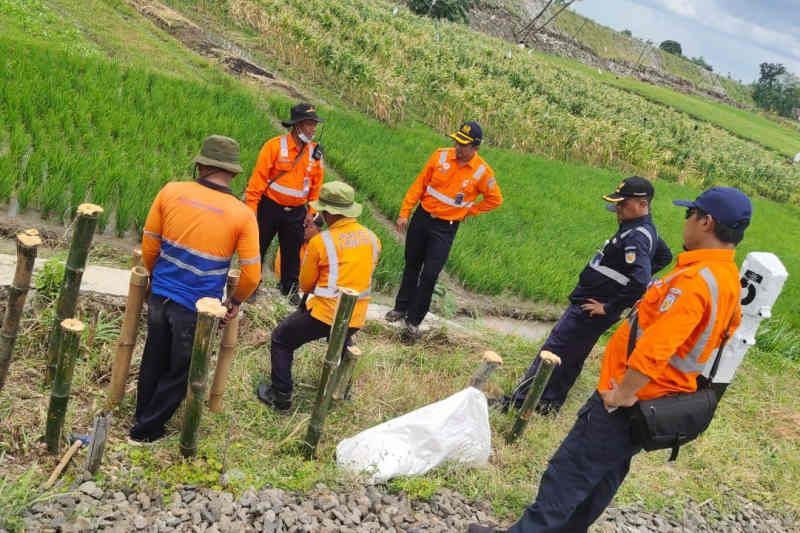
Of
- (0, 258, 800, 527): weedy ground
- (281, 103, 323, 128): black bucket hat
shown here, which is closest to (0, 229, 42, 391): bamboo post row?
(0, 258, 800, 527): weedy ground

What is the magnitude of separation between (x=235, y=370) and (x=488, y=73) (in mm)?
19172

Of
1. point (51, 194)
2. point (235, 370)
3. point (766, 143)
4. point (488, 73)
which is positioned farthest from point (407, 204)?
point (766, 143)

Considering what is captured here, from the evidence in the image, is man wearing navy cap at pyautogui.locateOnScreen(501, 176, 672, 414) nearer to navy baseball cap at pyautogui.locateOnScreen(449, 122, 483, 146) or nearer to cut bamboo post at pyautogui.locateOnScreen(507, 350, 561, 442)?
cut bamboo post at pyautogui.locateOnScreen(507, 350, 561, 442)

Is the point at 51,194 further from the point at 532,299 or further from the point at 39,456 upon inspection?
the point at 532,299

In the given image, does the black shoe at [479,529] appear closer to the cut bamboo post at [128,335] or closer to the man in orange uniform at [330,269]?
the man in orange uniform at [330,269]

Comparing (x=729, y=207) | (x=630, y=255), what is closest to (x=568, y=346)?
(x=630, y=255)

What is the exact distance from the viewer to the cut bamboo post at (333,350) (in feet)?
10.5

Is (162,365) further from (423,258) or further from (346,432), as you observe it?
(423,258)

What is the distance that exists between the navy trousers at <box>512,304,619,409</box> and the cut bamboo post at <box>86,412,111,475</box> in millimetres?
2897

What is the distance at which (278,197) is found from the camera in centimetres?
514

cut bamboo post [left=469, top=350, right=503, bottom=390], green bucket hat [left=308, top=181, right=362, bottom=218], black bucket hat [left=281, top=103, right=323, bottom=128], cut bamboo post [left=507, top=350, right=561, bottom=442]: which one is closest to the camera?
green bucket hat [left=308, top=181, right=362, bottom=218]

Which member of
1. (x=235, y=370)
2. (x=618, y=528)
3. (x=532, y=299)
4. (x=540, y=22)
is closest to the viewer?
(x=618, y=528)

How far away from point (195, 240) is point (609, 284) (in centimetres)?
274

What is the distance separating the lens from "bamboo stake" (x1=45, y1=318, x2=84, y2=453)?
9.17 ft
